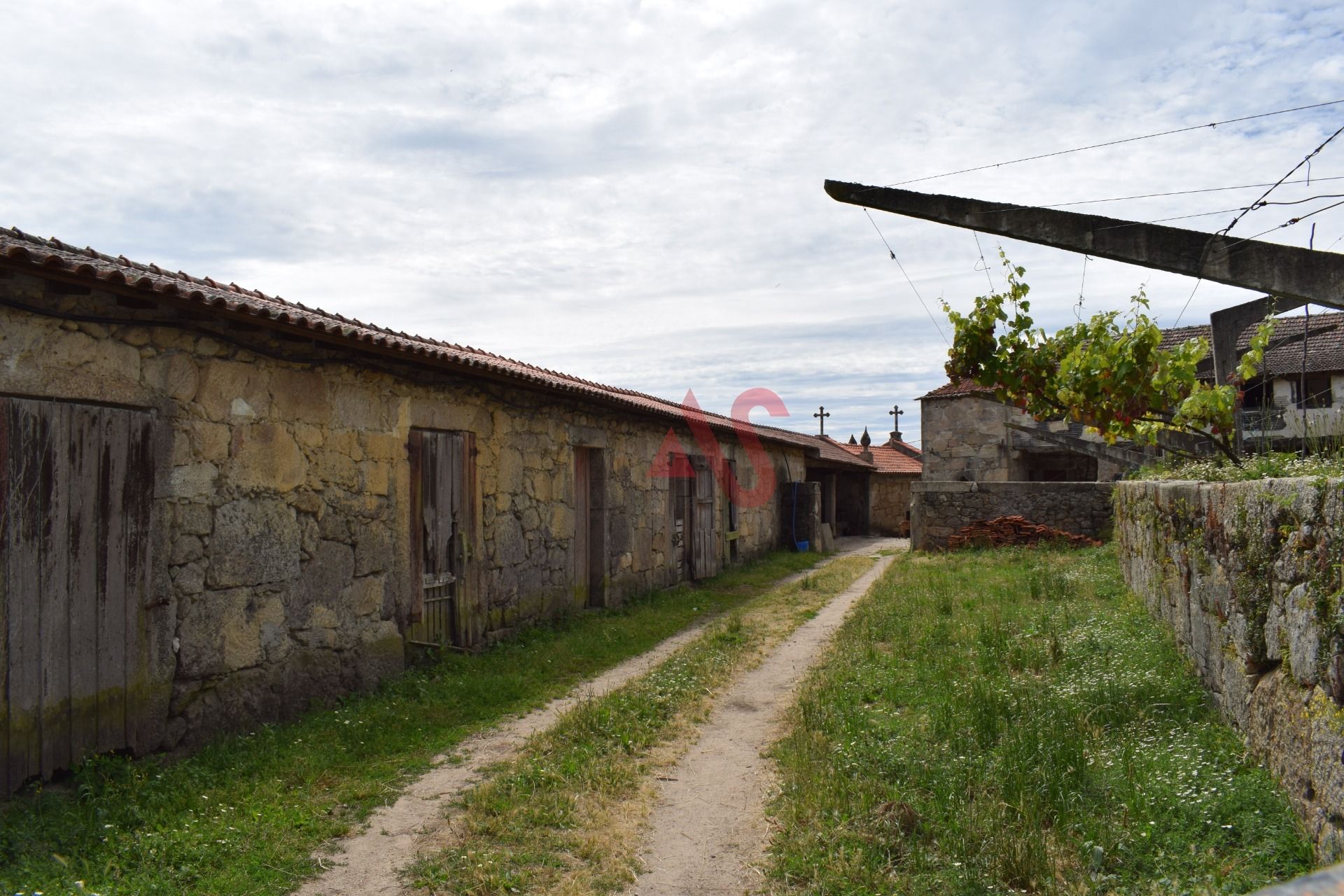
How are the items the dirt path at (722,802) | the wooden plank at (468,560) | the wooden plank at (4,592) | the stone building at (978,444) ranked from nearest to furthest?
the dirt path at (722,802), the wooden plank at (4,592), the wooden plank at (468,560), the stone building at (978,444)

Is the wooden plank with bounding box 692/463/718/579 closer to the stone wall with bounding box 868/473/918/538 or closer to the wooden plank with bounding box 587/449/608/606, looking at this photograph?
the wooden plank with bounding box 587/449/608/606

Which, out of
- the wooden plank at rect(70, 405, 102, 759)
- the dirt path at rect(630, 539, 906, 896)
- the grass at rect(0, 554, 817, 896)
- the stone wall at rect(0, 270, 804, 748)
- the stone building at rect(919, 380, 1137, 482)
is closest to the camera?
the grass at rect(0, 554, 817, 896)

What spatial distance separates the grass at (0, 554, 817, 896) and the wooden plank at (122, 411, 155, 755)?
20cm

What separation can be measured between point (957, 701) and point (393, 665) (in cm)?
403

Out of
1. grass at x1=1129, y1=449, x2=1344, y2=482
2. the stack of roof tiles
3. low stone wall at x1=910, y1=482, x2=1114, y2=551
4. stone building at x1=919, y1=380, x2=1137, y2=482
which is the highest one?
stone building at x1=919, y1=380, x2=1137, y2=482

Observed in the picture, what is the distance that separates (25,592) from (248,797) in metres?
1.45

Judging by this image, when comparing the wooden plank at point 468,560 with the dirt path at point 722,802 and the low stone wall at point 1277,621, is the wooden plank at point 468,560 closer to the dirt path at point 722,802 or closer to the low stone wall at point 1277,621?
the dirt path at point 722,802

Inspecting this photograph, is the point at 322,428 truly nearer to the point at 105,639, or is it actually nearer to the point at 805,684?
the point at 105,639

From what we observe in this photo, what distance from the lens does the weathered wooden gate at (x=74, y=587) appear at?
4.17m

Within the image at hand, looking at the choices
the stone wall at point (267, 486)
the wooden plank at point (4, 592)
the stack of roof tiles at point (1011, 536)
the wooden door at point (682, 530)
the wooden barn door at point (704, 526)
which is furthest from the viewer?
the stack of roof tiles at point (1011, 536)

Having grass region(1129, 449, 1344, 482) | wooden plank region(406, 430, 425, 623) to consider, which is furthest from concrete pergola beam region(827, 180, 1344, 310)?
wooden plank region(406, 430, 425, 623)

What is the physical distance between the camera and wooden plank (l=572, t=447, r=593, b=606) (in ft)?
31.9

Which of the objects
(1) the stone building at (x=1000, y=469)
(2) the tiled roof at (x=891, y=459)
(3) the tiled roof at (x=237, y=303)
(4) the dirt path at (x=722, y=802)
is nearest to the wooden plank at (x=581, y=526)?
(3) the tiled roof at (x=237, y=303)

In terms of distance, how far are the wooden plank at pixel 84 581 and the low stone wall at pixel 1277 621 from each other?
5293mm
